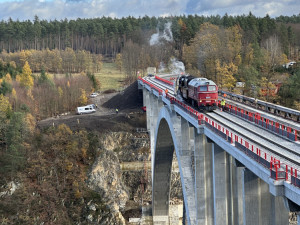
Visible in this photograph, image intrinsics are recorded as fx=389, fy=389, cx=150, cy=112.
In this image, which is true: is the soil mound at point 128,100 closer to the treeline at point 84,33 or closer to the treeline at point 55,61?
the treeline at point 55,61

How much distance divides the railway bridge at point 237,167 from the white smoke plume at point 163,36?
91358mm

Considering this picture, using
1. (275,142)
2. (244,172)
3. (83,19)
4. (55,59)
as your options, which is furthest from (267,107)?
(83,19)

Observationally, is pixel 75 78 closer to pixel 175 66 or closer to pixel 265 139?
pixel 175 66

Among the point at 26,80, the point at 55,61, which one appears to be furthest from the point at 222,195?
the point at 55,61

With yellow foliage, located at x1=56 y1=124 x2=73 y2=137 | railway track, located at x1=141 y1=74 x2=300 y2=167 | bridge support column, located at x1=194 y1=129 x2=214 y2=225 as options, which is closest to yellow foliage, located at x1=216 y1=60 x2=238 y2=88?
yellow foliage, located at x1=56 y1=124 x2=73 y2=137

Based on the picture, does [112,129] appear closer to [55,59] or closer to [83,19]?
[55,59]

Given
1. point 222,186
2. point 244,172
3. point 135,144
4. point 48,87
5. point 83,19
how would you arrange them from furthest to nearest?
1. point 83,19
2. point 48,87
3. point 135,144
4. point 222,186
5. point 244,172

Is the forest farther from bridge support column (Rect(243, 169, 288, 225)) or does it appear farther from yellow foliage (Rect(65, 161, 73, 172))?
bridge support column (Rect(243, 169, 288, 225))

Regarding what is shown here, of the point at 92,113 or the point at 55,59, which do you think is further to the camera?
the point at 55,59

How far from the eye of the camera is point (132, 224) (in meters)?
56.3

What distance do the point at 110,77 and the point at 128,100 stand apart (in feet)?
133

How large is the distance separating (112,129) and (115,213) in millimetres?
17797

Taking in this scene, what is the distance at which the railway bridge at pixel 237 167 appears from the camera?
15.9m

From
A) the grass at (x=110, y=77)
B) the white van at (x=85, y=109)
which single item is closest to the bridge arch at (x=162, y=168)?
the white van at (x=85, y=109)
